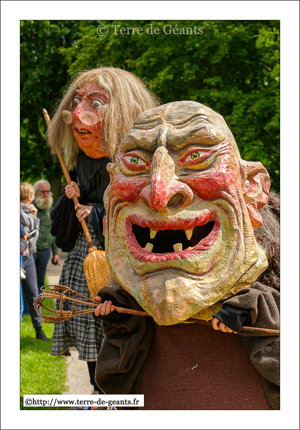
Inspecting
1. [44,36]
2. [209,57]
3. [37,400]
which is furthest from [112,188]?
[44,36]

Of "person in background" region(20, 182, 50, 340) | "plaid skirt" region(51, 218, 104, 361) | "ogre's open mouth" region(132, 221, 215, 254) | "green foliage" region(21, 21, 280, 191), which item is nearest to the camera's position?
"ogre's open mouth" region(132, 221, 215, 254)

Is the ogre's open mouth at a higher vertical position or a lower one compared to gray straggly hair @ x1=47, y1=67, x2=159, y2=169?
lower

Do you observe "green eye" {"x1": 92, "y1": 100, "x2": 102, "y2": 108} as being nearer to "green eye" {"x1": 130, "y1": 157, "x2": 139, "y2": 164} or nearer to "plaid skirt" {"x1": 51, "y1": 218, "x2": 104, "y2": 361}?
"plaid skirt" {"x1": 51, "y1": 218, "x2": 104, "y2": 361}

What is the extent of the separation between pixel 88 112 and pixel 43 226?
3.22 m

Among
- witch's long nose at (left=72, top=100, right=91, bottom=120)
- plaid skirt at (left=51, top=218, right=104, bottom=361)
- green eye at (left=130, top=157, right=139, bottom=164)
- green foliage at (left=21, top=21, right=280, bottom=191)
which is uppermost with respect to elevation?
green foliage at (left=21, top=21, right=280, bottom=191)

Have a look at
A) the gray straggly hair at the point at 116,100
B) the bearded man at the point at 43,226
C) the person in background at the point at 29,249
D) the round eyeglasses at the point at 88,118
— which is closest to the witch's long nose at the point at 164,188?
the gray straggly hair at the point at 116,100

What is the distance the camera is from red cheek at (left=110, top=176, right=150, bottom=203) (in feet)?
6.43

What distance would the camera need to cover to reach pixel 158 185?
182 centimetres

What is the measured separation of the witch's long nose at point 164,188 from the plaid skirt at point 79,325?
1.33m

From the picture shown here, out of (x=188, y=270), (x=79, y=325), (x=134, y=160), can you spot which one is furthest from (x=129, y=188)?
(x=79, y=325)

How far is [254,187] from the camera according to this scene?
2.05m

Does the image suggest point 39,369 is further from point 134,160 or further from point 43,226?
point 134,160

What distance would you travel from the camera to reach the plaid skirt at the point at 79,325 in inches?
122

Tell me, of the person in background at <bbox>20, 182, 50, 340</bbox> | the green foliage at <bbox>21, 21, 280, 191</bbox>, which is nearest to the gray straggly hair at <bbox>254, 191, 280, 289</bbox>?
the green foliage at <bbox>21, 21, 280, 191</bbox>
